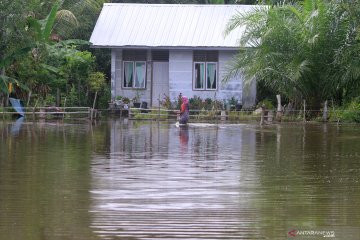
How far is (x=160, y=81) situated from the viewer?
36.1 m

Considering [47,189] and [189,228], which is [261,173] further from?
[189,228]

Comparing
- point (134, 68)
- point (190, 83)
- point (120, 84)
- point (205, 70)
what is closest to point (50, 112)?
point (120, 84)

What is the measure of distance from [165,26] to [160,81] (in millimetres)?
2551

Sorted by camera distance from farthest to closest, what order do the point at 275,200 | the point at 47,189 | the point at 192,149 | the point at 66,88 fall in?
the point at 66,88
the point at 192,149
the point at 47,189
the point at 275,200

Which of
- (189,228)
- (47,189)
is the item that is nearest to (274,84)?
(47,189)

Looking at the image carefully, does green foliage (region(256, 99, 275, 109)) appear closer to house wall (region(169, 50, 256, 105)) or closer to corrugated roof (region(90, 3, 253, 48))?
house wall (region(169, 50, 256, 105))

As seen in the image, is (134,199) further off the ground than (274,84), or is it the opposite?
(274,84)

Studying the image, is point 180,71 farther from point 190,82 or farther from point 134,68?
point 134,68

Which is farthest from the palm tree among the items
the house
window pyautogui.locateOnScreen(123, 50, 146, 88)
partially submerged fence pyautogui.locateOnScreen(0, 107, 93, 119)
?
partially submerged fence pyautogui.locateOnScreen(0, 107, 93, 119)

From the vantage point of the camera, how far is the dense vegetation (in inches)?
1167

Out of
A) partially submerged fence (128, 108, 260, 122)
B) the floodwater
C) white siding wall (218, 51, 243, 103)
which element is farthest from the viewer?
white siding wall (218, 51, 243, 103)

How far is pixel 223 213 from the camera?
10609 mm

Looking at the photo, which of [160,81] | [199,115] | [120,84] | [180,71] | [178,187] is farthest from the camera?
[160,81]

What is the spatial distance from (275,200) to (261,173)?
10.7 feet
